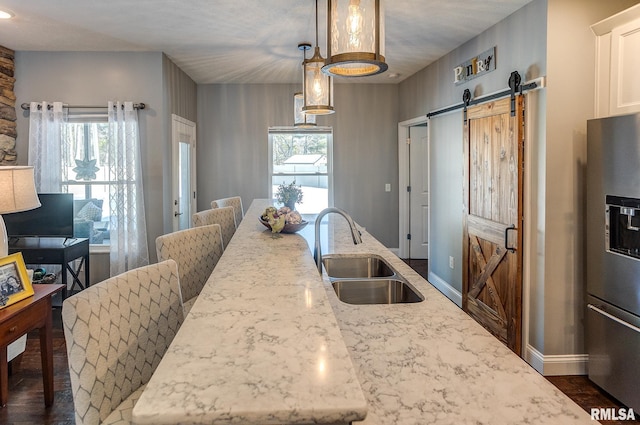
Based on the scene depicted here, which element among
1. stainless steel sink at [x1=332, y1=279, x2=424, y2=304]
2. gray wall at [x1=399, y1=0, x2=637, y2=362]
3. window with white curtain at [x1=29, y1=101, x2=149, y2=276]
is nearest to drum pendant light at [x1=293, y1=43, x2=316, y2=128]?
window with white curtain at [x1=29, y1=101, x2=149, y2=276]

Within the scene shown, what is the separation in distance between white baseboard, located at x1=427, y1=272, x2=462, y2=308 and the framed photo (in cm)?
356

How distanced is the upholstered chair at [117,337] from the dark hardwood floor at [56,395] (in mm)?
Answer: 1371

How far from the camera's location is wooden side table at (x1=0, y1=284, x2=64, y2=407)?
91.0 inches

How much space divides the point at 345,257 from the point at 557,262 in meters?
1.53


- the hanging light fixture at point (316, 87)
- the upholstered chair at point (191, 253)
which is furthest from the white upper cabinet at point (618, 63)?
the upholstered chair at point (191, 253)

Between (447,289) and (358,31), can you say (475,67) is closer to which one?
(447,289)

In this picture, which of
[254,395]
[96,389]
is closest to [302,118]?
[96,389]

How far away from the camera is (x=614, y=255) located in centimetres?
260

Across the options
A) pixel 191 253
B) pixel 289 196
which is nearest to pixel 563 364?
pixel 289 196

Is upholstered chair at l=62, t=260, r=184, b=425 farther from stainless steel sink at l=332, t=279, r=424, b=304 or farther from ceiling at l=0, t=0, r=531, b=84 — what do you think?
ceiling at l=0, t=0, r=531, b=84

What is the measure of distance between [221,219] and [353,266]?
1528 mm

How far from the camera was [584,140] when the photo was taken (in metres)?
2.98

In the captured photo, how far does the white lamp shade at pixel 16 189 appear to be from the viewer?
8.68 ft

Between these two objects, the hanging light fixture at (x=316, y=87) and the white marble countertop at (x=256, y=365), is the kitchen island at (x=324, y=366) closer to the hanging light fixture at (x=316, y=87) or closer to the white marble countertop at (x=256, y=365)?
the white marble countertop at (x=256, y=365)
